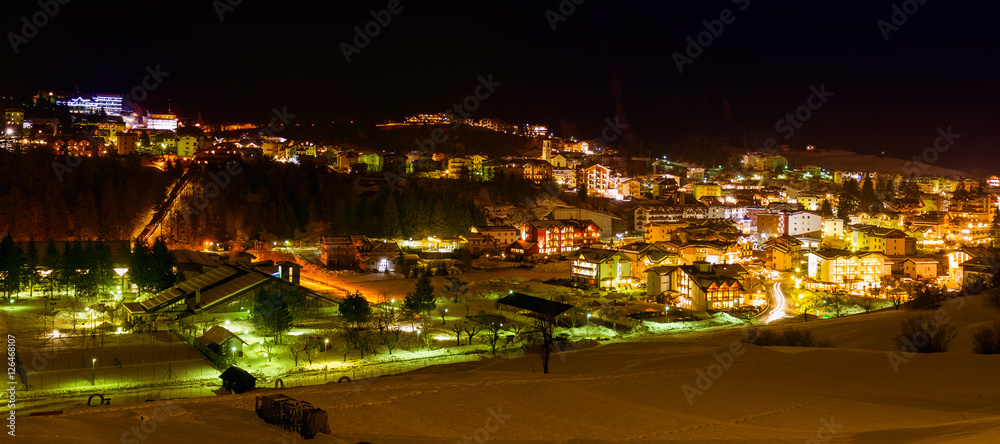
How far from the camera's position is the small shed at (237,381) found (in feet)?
32.6

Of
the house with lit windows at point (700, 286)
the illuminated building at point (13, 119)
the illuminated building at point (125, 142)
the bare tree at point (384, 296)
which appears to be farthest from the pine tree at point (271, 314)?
the illuminated building at point (13, 119)

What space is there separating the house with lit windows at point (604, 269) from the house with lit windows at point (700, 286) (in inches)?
79.7

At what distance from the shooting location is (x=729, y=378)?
938cm

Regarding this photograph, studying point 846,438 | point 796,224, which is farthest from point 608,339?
point 796,224

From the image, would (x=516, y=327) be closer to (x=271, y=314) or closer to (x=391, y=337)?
(x=391, y=337)

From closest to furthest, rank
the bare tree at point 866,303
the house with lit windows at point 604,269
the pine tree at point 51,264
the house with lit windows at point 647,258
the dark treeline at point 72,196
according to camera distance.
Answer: the pine tree at point 51,264, the bare tree at point 866,303, the house with lit windows at point 604,269, the house with lit windows at point 647,258, the dark treeline at point 72,196

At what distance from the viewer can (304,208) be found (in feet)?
110

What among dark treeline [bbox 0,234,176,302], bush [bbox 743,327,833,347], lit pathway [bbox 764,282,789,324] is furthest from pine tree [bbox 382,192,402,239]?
bush [bbox 743,327,833,347]

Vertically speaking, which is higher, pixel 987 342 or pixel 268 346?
pixel 987 342

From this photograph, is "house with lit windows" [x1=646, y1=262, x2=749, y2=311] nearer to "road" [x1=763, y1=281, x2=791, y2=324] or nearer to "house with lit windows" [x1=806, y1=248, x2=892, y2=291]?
"road" [x1=763, y1=281, x2=791, y2=324]

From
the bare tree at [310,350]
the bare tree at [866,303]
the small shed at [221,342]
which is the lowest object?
the bare tree at [310,350]

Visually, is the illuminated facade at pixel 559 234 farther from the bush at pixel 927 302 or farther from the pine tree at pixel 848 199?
the pine tree at pixel 848 199

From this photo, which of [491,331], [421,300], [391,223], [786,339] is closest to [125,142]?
[391,223]

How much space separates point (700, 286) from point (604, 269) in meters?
4.21
